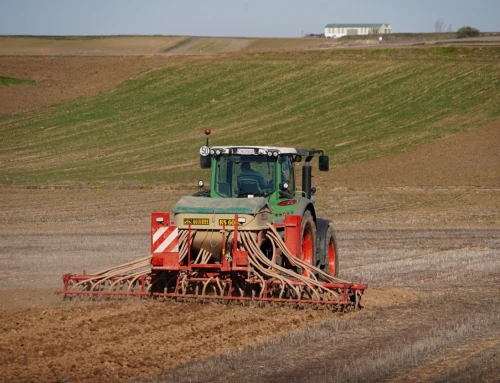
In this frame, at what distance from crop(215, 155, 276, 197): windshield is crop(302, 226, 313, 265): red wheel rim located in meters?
0.82

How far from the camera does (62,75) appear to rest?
200 ft

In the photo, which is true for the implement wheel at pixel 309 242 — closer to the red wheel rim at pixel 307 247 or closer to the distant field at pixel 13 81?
the red wheel rim at pixel 307 247

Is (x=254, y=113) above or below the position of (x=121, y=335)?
above

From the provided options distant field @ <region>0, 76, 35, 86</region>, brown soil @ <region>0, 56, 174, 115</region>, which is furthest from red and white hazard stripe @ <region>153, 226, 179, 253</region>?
distant field @ <region>0, 76, 35, 86</region>

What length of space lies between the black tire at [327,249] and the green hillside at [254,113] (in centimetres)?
2126

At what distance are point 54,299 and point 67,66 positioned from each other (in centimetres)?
5276

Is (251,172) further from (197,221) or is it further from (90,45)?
(90,45)

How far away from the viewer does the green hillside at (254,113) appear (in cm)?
4022

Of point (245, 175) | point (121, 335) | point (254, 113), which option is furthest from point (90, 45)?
point (121, 335)

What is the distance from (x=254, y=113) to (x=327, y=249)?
3522 cm

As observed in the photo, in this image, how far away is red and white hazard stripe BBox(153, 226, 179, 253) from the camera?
11398mm

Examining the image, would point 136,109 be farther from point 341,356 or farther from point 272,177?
point 341,356

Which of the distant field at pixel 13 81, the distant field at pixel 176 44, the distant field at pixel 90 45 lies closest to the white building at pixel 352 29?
the distant field at pixel 176 44

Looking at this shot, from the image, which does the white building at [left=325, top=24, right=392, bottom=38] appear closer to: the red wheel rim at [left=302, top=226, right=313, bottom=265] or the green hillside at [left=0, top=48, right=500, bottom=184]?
the green hillside at [left=0, top=48, right=500, bottom=184]
